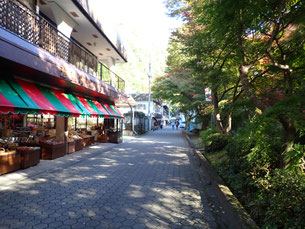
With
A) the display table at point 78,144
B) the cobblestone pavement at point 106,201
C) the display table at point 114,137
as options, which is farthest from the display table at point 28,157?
the display table at point 114,137

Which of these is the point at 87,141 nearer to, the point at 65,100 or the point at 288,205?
the point at 65,100

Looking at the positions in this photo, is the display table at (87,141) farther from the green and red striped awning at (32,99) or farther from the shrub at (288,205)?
the shrub at (288,205)

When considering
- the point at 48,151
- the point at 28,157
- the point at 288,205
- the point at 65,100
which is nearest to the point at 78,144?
the point at 48,151

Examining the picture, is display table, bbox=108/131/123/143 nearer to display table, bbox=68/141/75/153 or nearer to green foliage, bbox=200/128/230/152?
display table, bbox=68/141/75/153

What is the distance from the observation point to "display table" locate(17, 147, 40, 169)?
24.6 ft

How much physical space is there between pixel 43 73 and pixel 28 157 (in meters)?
3.14

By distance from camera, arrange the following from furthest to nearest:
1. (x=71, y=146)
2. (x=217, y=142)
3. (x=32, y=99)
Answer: (x=71, y=146) → (x=217, y=142) → (x=32, y=99)

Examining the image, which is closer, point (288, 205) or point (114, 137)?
point (288, 205)

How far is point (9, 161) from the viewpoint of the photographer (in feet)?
22.7

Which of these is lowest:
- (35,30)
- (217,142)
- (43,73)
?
(217,142)

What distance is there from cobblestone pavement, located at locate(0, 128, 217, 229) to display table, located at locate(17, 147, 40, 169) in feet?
3.55

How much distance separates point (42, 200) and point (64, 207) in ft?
2.43

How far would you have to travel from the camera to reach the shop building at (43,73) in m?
6.60

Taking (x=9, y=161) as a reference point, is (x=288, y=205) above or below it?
above
